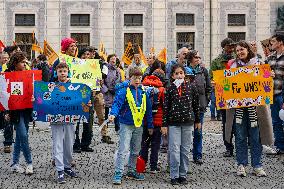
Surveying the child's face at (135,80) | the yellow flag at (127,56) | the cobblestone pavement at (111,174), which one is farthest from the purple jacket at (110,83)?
the child's face at (135,80)

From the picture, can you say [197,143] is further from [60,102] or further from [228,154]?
[60,102]

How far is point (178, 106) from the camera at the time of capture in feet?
28.8

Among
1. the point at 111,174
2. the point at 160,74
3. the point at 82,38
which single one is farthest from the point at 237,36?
the point at 111,174

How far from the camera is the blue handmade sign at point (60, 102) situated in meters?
9.05

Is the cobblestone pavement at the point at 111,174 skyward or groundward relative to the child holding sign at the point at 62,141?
groundward

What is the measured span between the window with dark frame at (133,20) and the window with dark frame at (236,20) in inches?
193

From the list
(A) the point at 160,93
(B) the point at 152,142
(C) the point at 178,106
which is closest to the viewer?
(C) the point at 178,106

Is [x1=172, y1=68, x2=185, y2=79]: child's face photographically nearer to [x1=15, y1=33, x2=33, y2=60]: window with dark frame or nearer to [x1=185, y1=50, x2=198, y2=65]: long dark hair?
[x1=185, y1=50, x2=198, y2=65]: long dark hair

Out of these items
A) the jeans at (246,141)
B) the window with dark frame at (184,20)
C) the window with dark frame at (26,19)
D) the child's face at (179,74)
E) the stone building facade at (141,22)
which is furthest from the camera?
the window with dark frame at (184,20)

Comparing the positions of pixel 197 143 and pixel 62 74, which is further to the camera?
pixel 197 143

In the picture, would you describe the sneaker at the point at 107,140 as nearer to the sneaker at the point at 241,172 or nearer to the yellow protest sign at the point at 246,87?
the yellow protest sign at the point at 246,87

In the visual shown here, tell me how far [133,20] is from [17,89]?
21.8 meters

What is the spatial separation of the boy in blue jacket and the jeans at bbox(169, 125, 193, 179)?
1.78 feet

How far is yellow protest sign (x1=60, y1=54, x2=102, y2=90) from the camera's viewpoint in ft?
36.0
